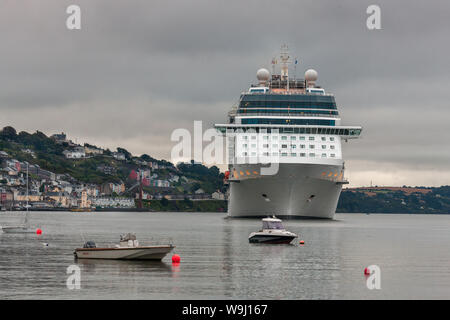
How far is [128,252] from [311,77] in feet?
307

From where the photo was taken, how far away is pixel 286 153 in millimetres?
117750

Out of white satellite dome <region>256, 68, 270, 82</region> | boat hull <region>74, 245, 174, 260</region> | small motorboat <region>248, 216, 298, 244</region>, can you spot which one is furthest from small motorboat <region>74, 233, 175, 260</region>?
white satellite dome <region>256, 68, 270, 82</region>

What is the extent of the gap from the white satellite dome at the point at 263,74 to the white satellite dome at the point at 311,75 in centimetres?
681

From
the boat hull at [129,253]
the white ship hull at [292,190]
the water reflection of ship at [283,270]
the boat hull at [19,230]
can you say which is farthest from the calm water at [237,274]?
the white ship hull at [292,190]

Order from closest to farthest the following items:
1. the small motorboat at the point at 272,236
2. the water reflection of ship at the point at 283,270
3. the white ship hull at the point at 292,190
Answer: the water reflection of ship at the point at 283,270
the small motorboat at the point at 272,236
the white ship hull at the point at 292,190

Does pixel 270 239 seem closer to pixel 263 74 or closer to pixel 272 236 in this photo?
pixel 272 236

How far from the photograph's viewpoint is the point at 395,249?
254ft

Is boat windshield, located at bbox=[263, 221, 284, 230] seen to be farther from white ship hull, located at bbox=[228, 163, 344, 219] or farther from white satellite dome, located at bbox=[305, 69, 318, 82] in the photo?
white satellite dome, located at bbox=[305, 69, 318, 82]

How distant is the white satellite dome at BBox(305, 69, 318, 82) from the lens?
144 m

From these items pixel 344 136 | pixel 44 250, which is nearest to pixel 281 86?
pixel 344 136

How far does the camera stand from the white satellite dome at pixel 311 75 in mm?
144000

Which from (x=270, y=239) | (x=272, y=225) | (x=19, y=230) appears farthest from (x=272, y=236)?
(x=19, y=230)

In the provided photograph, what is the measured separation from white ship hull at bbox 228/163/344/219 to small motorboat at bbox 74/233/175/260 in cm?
5793

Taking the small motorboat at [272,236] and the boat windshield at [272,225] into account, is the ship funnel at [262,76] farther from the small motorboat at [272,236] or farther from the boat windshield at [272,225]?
the small motorboat at [272,236]
